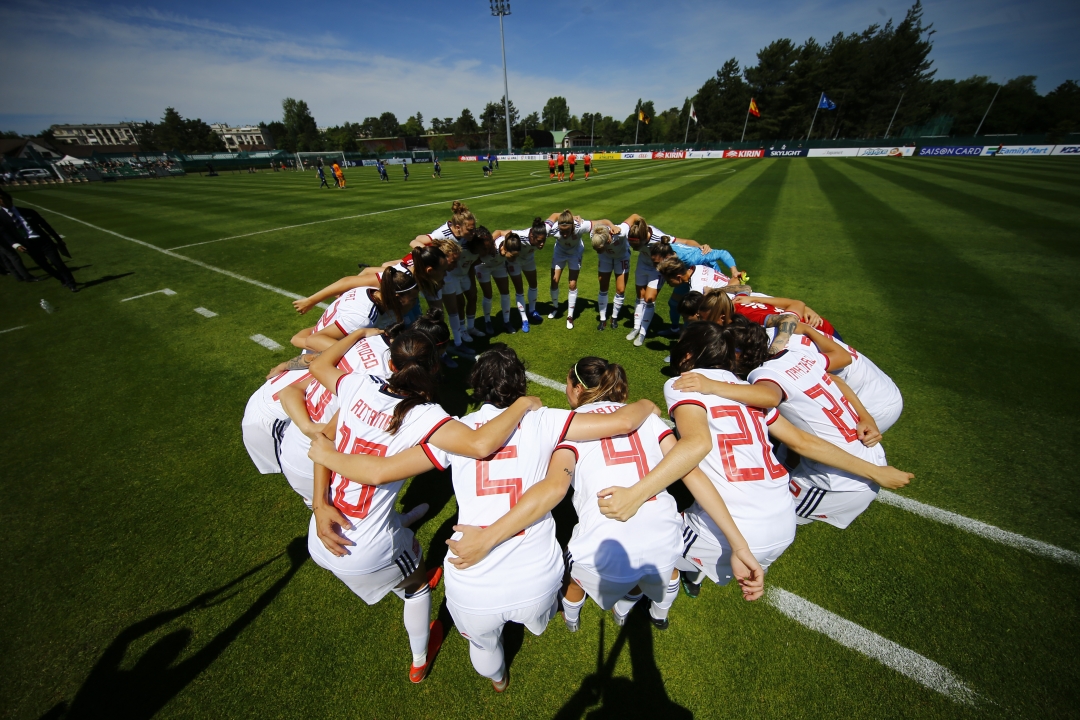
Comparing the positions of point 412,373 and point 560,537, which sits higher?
point 412,373

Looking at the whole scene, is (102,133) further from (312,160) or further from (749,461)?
(749,461)

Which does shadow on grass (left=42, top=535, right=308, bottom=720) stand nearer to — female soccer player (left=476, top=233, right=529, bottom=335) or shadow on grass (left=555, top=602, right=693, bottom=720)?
shadow on grass (left=555, top=602, right=693, bottom=720)

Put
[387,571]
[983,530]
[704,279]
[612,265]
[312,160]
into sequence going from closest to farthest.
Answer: [387,571]
[983,530]
[704,279]
[612,265]
[312,160]

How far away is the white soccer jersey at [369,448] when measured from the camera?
230 centimetres

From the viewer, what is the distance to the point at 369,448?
2.30 m

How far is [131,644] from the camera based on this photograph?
2826 mm

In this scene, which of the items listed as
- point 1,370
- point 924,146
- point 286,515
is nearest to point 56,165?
point 1,370

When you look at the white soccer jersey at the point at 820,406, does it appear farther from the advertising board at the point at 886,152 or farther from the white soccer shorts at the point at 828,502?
the advertising board at the point at 886,152

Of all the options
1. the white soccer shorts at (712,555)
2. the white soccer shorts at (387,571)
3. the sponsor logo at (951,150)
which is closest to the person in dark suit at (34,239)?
the white soccer shorts at (387,571)

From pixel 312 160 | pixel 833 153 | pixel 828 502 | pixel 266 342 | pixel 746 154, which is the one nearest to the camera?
pixel 828 502

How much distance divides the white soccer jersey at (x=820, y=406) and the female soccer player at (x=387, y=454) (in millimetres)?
1854

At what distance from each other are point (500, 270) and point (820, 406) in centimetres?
519

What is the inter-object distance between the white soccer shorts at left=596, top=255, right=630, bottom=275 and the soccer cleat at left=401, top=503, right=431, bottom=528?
4832mm

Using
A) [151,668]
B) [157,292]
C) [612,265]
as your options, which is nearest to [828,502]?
[612,265]
